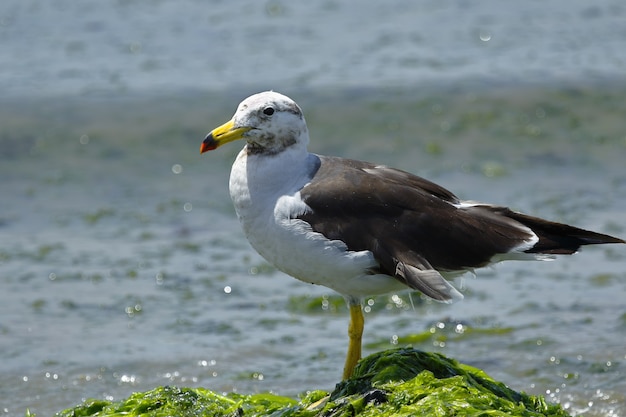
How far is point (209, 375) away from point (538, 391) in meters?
1.99

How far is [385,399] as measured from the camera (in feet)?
15.3

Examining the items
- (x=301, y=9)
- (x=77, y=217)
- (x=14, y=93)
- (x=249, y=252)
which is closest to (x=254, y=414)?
(x=249, y=252)

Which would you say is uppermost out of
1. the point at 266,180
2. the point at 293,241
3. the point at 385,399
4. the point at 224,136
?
the point at 224,136

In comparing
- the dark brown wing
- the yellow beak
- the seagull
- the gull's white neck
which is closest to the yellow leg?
the seagull

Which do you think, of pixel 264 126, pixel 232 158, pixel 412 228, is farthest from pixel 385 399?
pixel 232 158

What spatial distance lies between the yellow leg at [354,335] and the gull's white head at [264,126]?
0.89 meters

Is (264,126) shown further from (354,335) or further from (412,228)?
(354,335)

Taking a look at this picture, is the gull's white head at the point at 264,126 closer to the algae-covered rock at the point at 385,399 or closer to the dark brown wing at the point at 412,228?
the dark brown wing at the point at 412,228

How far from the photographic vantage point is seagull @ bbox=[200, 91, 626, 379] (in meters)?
5.05

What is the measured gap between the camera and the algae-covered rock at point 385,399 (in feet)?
15.1

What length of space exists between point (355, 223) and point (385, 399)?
0.87 metres

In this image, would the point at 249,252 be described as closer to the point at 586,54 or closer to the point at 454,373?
the point at 454,373

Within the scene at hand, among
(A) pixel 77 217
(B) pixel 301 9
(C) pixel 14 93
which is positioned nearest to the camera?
(A) pixel 77 217

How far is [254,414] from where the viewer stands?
17.1 ft
